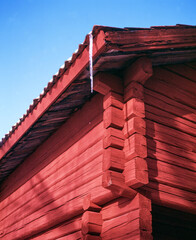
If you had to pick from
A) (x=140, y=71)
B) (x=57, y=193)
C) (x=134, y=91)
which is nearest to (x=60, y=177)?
(x=57, y=193)

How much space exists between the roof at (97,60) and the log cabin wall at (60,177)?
0.30m

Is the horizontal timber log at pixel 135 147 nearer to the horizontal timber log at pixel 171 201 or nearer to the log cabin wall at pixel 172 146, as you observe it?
the log cabin wall at pixel 172 146

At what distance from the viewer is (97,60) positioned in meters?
4.10

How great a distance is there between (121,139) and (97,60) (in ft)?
3.48

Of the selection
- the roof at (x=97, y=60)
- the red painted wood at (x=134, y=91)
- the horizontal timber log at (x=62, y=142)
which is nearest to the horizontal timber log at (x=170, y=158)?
the red painted wood at (x=134, y=91)

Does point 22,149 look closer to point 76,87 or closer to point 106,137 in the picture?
point 76,87

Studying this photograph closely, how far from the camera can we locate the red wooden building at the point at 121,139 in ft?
12.2

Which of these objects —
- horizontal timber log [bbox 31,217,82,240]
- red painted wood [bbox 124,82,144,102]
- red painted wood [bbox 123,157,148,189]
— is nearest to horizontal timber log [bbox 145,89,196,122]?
red painted wood [bbox 124,82,144,102]

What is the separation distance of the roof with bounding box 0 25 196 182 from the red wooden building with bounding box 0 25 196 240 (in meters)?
0.01

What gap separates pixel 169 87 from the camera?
15.9 feet

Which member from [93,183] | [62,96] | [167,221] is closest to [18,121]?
[62,96]

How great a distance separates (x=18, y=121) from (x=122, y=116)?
8.37 feet

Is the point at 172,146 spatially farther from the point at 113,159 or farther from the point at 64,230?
the point at 64,230

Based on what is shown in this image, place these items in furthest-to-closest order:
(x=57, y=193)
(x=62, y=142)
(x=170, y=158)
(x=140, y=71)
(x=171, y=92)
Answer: (x=62, y=142) < (x=57, y=193) < (x=171, y=92) < (x=170, y=158) < (x=140, y=71)
